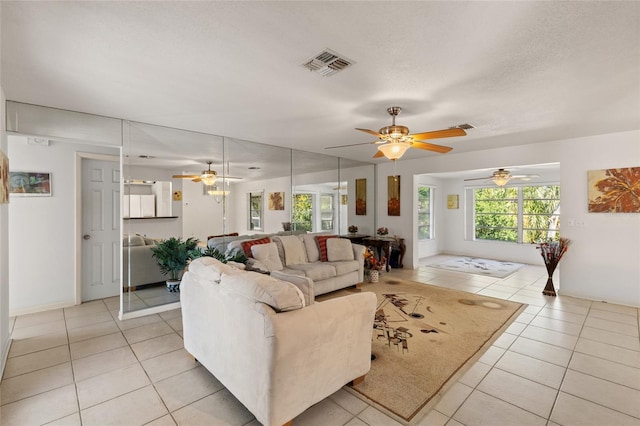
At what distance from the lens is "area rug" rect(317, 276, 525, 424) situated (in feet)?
7.34

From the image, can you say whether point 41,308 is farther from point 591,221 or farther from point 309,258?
point 591,221

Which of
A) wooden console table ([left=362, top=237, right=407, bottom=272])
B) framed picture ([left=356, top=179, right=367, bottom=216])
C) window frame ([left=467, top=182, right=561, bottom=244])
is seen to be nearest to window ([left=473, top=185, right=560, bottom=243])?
window frame ([left=467, top=182, right=561, bottom=244])

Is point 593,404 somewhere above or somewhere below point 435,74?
below

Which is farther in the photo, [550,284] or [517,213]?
[517,213]

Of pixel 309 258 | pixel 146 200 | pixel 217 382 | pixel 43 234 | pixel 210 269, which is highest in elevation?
pixel 146 200

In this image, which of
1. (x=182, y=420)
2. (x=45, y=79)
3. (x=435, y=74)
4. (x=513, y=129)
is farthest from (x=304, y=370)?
(x=513, y=129)

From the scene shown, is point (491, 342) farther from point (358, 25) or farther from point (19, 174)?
point (19, 174)

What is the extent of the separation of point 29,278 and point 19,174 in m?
1.39

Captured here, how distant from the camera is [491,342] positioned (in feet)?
10.2

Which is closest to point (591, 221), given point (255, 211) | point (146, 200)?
point (255, 211)

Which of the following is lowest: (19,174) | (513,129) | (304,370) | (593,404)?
(593,404)

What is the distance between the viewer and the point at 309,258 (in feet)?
16.7

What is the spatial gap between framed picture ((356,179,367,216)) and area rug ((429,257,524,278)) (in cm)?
217

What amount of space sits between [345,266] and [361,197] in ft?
9.56
